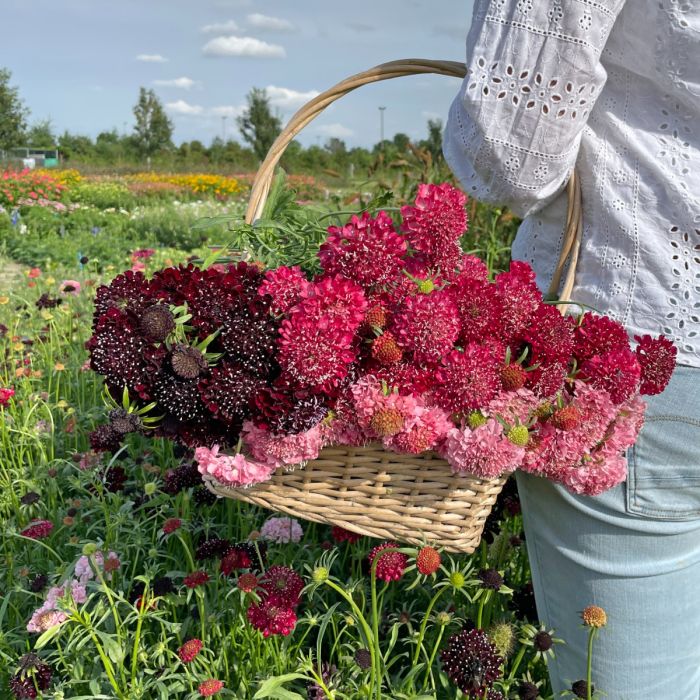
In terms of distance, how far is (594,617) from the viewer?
3.72ft

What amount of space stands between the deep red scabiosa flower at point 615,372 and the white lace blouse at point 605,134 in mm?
125

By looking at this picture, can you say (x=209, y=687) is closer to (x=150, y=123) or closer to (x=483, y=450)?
(x=483, y=450)

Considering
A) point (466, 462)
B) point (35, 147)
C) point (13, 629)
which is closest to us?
point (466, 462)

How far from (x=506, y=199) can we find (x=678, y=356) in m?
0.37

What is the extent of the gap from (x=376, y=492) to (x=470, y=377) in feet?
0.81

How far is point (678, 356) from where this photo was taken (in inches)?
42.3

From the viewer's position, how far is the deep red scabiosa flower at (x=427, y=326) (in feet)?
3.23

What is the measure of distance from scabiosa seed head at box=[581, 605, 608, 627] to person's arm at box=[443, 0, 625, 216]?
682 millimetres

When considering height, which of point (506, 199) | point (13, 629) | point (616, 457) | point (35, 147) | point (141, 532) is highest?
point (35, 147)

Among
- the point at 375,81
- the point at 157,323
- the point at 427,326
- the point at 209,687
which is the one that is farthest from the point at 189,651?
the point at 375,81

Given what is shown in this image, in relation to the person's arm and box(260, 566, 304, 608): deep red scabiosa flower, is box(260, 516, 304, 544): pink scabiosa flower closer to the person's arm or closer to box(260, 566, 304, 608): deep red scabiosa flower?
box(260, 566, 304, 608): deep red scabiosa flower

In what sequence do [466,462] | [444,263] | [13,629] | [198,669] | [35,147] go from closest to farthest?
1. [466,462]
2. [444,263]
3. [198,669]
4. [13,629]
5. [35,147]

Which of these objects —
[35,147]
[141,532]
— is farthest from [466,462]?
[35,147]

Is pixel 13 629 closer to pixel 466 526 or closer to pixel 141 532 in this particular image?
pixel 141 532
